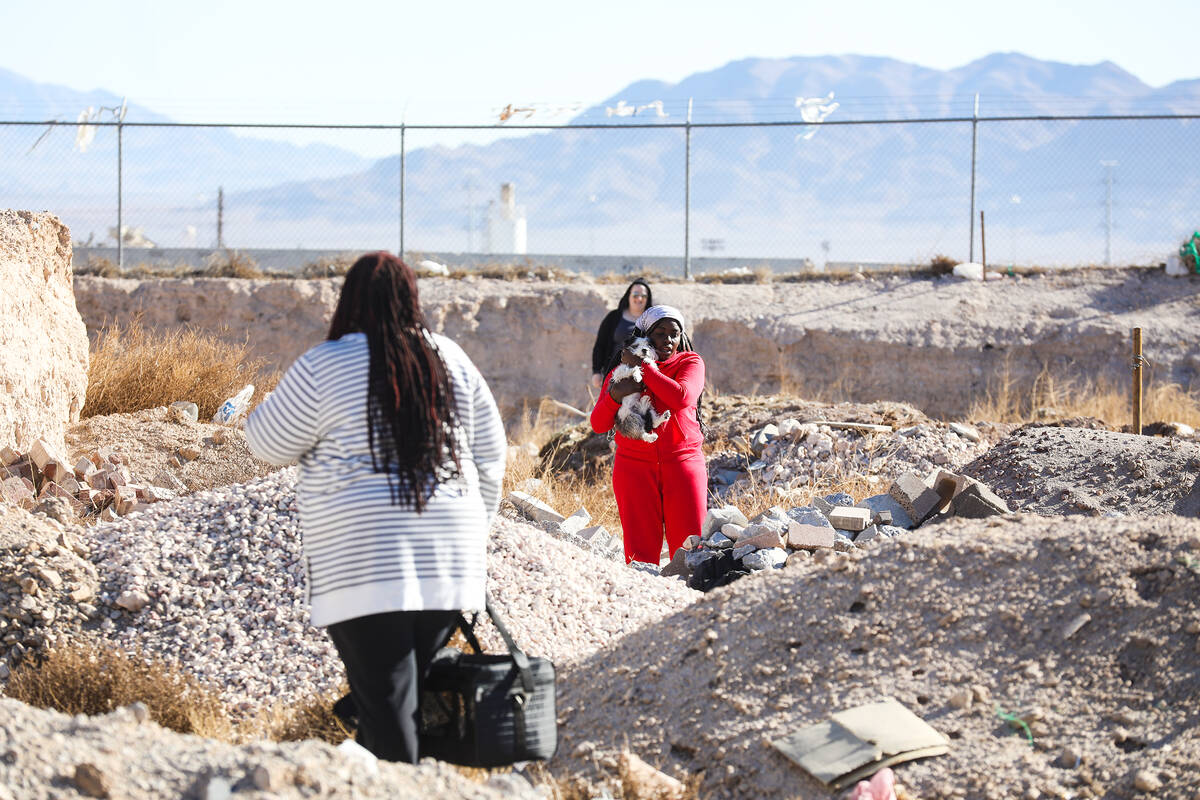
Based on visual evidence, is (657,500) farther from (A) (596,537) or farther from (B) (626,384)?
(B) (626,384)

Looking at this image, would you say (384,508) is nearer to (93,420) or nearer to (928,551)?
(928,551)

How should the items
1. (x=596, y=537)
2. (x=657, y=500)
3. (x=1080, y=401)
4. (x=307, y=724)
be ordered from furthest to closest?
(x=1080, y=401), (x=596, y=537), (x=657, y=500), (x=307, y=724)

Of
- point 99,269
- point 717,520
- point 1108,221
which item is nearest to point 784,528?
point 717,520

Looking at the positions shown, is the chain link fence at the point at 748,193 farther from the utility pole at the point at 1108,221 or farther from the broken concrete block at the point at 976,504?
the broken concrete block at the point at 976,504

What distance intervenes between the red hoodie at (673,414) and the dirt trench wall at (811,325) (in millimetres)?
8701

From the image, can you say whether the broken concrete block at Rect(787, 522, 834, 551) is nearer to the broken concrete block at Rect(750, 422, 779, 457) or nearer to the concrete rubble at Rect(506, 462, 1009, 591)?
the concrete rubble at Rect(506, 462, 1009, 591)

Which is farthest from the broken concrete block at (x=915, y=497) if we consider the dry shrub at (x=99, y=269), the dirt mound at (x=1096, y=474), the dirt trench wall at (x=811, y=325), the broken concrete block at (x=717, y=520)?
the dry shrub at (x=99, y=269)

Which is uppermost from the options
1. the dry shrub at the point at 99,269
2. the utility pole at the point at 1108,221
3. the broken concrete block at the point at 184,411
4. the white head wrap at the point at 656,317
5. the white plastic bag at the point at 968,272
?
the utility pole at the point at 1108,221

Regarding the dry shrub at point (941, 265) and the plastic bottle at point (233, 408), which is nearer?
the plastic bottle at point (233, 408)

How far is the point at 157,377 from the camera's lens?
10.3m

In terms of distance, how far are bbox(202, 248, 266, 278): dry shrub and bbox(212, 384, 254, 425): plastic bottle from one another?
19.4 feet

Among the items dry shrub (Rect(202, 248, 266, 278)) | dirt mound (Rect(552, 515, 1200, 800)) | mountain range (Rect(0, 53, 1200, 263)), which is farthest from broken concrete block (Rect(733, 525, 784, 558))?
mountain range (Rect(0, 53, 1200, 263))

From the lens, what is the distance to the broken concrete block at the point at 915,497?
7172 mm

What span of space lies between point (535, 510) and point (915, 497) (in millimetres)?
2353
